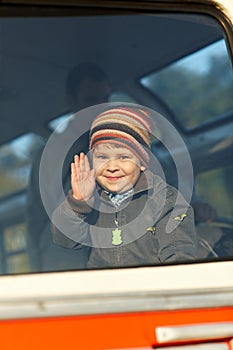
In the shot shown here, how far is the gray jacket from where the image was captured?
3.02m

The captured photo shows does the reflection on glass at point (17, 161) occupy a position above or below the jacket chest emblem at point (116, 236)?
above

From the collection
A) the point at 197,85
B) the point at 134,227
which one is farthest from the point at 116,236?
the point at 197,85

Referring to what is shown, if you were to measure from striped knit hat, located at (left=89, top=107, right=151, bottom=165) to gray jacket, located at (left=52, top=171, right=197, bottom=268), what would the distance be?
0.09m

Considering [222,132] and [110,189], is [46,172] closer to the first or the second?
[110,189]

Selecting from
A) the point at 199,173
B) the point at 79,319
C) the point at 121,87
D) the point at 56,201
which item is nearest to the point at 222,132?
the point at 199,173

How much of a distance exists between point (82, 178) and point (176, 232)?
35 cm

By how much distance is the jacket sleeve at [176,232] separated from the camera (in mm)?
3092

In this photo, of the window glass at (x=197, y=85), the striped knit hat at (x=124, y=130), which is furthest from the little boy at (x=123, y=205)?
the window glass at (x=197, y=85)

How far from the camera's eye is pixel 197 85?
3250 mm

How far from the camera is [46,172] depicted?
9.88ft

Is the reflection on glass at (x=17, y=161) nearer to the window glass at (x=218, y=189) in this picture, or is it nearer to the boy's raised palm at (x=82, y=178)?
the boy's raised palm at (x=82, y=178)

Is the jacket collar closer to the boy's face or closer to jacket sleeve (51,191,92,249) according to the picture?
the boy's face

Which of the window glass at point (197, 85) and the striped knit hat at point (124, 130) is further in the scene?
the window glass at point (197, 85)

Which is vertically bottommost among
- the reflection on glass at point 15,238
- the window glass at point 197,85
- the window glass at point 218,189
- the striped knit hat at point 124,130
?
the reflection on glass at point 15,238
